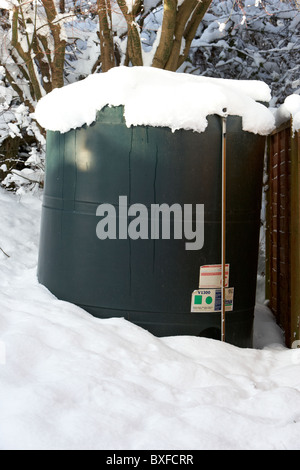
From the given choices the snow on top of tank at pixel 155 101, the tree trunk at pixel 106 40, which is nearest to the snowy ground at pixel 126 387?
the snow on top of tank at pixel 155 101

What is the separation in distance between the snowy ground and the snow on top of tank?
3.55 feet

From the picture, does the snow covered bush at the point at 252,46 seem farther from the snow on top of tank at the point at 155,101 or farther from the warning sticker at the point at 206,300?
the warning sticker at the point at 206,300

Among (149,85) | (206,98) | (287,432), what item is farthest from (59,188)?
(287,432)

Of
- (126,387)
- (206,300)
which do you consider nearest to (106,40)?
(206,300)

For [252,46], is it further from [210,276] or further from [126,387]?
[126,387]

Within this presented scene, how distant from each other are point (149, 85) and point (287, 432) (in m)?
1.91

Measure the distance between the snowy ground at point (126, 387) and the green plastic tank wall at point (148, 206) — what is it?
0.14 meters

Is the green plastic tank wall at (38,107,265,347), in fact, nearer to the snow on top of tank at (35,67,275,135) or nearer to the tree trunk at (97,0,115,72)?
the snow on top of tank at (35,67,275,135)

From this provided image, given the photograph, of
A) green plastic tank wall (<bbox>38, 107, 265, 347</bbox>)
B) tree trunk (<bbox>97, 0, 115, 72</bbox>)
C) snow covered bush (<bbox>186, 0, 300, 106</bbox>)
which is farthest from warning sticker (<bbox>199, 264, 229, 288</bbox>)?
snow covered bush (<bbox>186, 0, 300, 106</bbox>)

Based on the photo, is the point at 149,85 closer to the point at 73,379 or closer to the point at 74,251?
the point at 74,251

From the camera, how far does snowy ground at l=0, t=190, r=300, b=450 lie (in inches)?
72.9

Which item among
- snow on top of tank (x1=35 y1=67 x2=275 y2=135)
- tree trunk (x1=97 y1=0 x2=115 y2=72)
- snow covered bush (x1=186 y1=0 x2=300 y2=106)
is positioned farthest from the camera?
snow covered bush (x1=186 y1=0 x2=300 y2=106)

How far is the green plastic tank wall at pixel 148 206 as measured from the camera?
289 cm

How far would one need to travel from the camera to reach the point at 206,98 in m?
2.88
